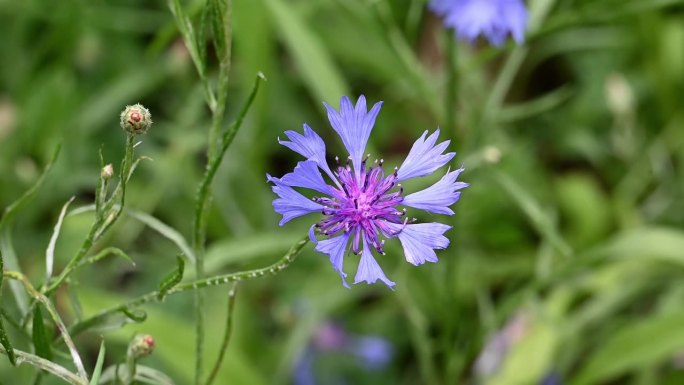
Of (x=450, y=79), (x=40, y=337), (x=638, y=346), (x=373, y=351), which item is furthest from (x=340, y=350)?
(x=40, y=337)

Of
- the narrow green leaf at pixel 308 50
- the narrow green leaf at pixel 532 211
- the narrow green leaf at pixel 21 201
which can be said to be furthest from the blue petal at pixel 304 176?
the narrow green leaf at pixel 308 50

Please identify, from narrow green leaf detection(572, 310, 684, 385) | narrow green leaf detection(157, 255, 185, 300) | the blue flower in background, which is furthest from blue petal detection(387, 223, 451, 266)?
the blue flower in background

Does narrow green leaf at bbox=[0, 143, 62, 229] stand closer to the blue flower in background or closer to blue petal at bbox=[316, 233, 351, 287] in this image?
blue petal at bbox=[316, 233, 351, 287]

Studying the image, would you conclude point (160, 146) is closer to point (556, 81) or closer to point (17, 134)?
point (17, 134)

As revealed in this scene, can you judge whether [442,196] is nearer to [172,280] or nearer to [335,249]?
[335,249]

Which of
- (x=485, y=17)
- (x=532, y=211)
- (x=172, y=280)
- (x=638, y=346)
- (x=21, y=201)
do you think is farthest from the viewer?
(x=638, y=346)
